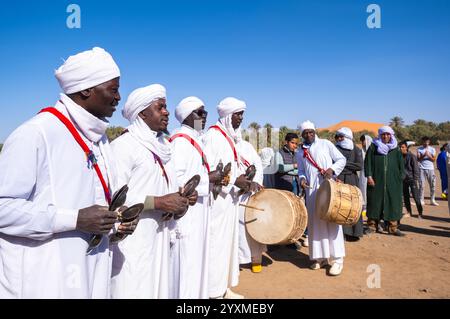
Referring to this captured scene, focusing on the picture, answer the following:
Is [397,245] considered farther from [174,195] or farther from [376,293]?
[174,195]

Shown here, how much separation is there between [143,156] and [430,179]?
12.8m

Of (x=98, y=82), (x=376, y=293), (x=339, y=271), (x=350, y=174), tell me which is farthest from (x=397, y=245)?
(x=98, y=82)

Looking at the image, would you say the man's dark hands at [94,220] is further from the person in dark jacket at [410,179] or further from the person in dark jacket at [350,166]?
the person in dark jacket at [410,179]

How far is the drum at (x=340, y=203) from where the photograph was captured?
5379mm

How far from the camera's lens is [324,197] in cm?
567

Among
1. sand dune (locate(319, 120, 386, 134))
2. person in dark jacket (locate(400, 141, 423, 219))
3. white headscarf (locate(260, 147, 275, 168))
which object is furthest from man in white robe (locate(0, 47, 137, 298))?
sand dune (locate(319, 120, 386, 134))

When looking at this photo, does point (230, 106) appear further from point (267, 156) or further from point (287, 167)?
point (267, 156)

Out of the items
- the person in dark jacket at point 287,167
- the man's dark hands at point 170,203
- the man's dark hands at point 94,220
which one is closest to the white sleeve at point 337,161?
the person in dark jacket at point 287,167

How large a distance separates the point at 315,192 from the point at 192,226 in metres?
3.08

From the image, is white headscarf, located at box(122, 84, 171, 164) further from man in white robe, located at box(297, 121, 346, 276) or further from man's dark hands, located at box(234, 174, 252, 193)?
man in white robe, located at box(297, 121, 346, 276)

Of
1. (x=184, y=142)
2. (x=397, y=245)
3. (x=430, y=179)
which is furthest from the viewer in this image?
(x=430, y=179)

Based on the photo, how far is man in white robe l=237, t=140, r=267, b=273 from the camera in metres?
5.85

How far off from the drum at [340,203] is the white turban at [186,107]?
2418 mm
